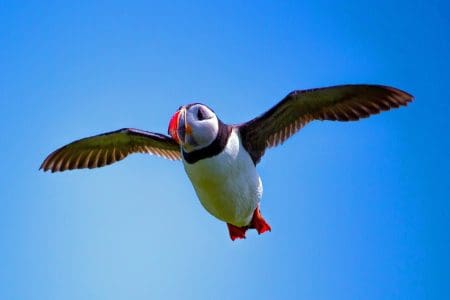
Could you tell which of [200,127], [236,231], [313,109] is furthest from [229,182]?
[313,109]

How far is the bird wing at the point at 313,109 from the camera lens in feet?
31.4

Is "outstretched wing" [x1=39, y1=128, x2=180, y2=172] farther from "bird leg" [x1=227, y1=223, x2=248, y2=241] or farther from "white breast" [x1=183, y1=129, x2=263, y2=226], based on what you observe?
"white breast" [x1=183, y1=129, x2=263, y2=226]

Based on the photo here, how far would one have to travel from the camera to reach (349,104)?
9.90 meters

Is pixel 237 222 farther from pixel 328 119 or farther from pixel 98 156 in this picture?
pixel 98 156

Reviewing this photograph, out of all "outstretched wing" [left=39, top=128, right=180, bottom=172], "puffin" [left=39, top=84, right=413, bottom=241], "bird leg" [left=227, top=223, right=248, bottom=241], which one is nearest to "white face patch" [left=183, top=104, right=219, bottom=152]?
"puffin" [left=39, top=84, right=413, bottom=241]

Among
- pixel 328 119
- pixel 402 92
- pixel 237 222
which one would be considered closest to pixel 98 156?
pixel 237 222

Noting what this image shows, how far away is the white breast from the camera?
8.76 metres

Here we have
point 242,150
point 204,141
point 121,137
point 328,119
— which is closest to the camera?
point 204,141

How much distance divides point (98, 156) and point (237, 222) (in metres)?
3.15

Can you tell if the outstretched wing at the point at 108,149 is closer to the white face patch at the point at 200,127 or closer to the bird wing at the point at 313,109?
the bird wing at the point at 313,109

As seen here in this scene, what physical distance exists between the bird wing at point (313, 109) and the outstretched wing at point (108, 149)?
5.59 ft

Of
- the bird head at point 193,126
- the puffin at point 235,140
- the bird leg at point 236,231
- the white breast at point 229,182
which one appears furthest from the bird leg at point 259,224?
the bird head at point 193,126

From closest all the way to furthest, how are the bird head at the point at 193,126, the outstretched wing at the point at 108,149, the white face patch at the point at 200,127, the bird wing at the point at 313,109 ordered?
the bird head at the point at 193,126, the white face patch at the point at 200,127, the bird wing at the point at 313,109, the outstretched wing at the point at 108,149

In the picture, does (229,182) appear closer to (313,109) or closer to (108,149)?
(313,109)
